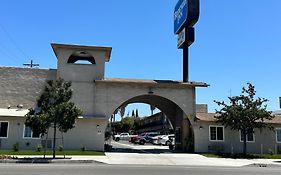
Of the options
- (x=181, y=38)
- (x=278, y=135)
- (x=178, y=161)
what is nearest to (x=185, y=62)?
(x=181, y=38)

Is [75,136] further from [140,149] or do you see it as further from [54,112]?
[140,149]

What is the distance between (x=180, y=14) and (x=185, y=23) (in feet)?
7.97

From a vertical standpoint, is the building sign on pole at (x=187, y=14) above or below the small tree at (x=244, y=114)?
above

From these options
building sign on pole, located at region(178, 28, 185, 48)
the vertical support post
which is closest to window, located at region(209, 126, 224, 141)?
the vertical support post

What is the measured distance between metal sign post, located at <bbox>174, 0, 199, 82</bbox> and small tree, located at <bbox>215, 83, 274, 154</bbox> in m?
5.04

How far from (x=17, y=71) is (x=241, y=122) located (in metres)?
20.0

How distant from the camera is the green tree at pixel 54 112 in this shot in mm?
23875

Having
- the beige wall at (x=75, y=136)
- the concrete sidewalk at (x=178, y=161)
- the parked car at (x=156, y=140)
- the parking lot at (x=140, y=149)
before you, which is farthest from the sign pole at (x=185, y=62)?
the parked car at (x=156, y=140)

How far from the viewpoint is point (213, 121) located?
107ft

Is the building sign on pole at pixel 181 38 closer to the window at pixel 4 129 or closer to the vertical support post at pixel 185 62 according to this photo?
the vertical support post at pixel 185 62

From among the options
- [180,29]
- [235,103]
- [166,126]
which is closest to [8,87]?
[180,29]

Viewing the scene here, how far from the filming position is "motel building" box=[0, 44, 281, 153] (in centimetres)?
3073

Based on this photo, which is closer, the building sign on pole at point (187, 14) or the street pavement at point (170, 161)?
the street pavement at point (170, 161)

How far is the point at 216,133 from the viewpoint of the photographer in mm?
33125
